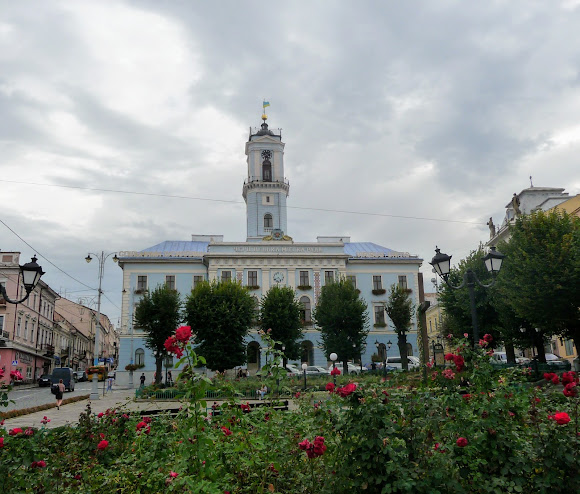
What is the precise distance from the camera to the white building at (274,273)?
47625 millimetres

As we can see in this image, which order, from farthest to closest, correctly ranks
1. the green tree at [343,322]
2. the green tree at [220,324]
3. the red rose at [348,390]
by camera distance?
the green tree at [343,322], the green tree at [220,324], the red rose at [348,390]

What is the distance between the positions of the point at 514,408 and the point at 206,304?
109ft

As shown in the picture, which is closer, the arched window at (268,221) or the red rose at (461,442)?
the red rose at (461,442)

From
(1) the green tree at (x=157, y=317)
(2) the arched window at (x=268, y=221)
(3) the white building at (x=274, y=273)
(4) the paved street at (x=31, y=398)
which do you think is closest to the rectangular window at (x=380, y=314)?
(3) the white building at (x=274, y=273)

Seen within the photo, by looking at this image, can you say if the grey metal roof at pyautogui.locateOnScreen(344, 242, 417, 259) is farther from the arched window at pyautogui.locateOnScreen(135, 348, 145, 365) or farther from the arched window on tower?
the arched window at pyautogui.locateOnScreen(135, 348, 145, 365)

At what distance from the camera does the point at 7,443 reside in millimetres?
5984

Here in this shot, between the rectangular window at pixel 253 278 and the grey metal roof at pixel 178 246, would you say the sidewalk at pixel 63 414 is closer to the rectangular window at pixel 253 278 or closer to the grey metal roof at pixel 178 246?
the rectangular window at pixel 253 278

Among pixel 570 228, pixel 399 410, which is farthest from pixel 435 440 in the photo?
pixel 570 228

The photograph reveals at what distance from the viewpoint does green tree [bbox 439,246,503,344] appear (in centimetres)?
3272

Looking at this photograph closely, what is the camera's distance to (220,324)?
36.8m

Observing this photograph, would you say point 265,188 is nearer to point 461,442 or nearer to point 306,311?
point 306,311

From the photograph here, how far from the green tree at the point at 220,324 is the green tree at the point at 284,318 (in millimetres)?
2551

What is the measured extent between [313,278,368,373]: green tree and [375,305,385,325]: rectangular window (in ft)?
26.0

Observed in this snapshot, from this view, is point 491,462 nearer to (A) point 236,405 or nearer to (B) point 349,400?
(B) point 349,400
